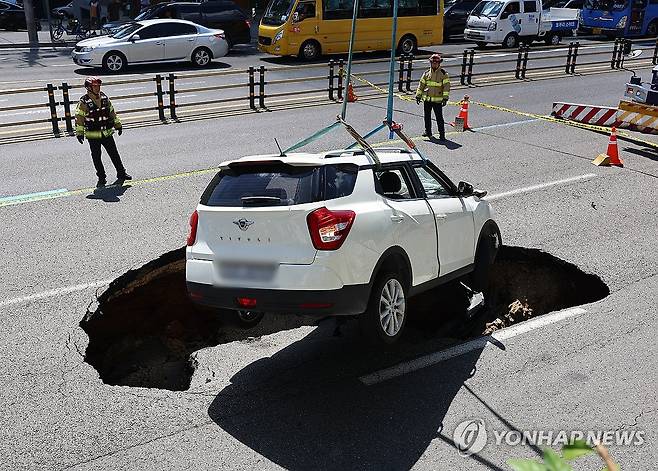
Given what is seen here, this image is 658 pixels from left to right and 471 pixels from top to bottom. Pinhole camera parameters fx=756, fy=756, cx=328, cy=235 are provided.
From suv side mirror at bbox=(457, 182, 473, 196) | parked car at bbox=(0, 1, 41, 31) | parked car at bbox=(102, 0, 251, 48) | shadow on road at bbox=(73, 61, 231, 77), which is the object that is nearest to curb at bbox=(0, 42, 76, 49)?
parked car at bbox=(102, 0, 251, 48)

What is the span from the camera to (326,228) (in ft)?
19.5

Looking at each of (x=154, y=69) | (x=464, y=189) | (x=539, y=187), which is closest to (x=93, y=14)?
(x=154, y=69)

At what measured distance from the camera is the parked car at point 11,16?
40344 millimetres

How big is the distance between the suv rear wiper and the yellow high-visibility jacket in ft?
35.6

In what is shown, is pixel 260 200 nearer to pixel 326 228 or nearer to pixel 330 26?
pixel 326 228

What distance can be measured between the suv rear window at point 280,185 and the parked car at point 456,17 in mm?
33608

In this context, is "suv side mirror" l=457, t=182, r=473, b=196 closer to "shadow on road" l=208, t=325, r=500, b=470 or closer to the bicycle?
"shadow on road" l=208, t=325, r=500, b=470

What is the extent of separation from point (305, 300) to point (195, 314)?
3267 mm

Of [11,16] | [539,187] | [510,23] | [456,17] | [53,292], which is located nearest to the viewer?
[53,292]

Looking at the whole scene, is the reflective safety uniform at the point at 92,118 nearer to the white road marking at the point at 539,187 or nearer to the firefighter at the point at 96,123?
the firefighter at the point at 96,123

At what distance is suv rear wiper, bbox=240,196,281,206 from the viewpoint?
609cm

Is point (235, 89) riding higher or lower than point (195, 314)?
higher

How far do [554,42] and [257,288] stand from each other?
3397 centimetres

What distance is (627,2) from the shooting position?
1527 inches
